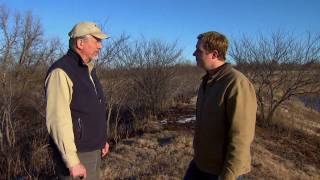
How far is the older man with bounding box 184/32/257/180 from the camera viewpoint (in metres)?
3.24

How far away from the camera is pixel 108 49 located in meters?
12.4

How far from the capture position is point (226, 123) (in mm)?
3352

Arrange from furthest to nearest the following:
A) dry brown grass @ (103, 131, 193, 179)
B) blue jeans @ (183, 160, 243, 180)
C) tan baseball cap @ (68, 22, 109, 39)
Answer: dry brown grass @ (103, 131, 193, 179), tan baseball cap @ (68, 22, 109, 39), blue jeans @ (183, 160, 243, 180)

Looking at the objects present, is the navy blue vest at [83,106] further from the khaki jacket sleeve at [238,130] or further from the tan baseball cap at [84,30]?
the khaki jacket sleeve at [238,130]

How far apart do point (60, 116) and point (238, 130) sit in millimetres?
1328

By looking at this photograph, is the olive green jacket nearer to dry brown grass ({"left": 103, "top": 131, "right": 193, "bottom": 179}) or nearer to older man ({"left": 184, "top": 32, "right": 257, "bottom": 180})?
older man ({"left": 184, "top": 32, "right": 257, "bottom": 180})

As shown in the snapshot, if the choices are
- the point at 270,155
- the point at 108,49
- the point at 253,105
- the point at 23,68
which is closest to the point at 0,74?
the point at 108,49

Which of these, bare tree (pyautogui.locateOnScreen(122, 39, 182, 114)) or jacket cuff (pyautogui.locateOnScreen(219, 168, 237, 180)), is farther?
bare tree (pyautogui.locateOnScreen(122, 39, 182, 114))

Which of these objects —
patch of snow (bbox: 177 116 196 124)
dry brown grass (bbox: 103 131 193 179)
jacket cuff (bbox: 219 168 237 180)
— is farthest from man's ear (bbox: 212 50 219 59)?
patch of snow (bbox: 177 116 196 124)

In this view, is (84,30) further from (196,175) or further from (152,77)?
(152,77)

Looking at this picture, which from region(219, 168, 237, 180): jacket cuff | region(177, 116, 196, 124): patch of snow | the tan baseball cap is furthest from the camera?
region(177, 116, 196, 124): patch of snow

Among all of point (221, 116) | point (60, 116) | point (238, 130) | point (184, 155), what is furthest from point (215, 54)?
point (184, 155)

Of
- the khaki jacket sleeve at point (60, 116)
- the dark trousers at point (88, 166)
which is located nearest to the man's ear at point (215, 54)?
the khaki jacket sleeve at point (60, 116)

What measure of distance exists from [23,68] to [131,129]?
15.0 ft
